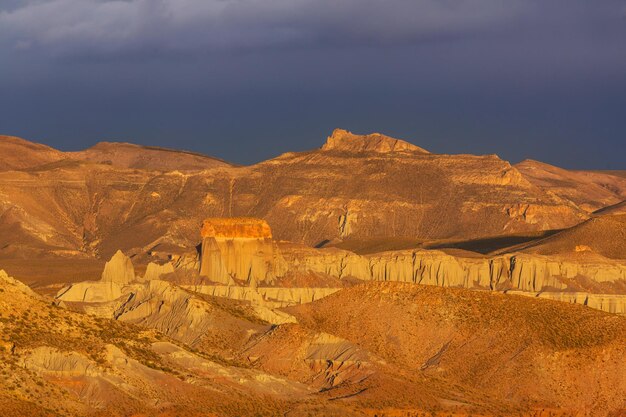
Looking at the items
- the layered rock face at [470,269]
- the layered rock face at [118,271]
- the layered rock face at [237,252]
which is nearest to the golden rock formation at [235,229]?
the layered rock face at [237,252]

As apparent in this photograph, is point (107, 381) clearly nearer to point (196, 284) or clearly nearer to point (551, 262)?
point (196, 284)

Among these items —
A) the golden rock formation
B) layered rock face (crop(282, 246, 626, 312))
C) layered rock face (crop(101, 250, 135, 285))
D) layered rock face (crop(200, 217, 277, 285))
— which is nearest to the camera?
layered rock face (crop(101, 250, 135, 285))

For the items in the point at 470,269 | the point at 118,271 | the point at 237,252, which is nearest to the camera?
the point at 118,271

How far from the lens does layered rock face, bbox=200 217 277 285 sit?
174 m

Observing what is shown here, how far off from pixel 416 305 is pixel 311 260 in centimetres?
9034

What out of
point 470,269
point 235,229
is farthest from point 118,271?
point 470,269

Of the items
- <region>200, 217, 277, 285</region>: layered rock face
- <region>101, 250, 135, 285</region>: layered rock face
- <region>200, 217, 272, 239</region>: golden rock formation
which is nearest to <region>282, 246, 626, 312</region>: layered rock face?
<region>200, 217, 272, 239</region>: golden rock formation

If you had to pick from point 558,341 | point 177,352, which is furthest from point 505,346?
point 177,352

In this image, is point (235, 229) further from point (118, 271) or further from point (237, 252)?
point (118, 271)

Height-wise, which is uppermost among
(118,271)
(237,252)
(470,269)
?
(470,269)

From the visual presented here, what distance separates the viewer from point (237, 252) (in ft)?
594

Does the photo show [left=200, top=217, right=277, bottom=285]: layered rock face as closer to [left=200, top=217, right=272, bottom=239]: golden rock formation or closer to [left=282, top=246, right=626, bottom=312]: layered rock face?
[left=200, top=217, right=272, bottom=239]: golden rock formation

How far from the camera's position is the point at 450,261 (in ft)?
635

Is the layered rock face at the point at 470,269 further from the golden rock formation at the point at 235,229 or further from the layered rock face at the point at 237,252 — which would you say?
the layered rock face at the point at 237,252
